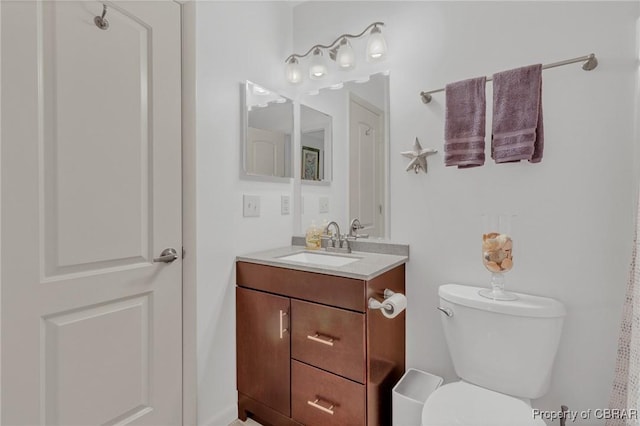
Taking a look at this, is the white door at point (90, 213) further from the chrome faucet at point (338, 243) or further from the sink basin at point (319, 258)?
the chrome faucet at point (338, 243)

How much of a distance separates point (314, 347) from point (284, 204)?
935mm

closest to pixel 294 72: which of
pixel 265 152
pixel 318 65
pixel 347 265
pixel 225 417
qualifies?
pixel 318 65

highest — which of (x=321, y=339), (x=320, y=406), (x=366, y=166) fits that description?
(x=366, y=166)

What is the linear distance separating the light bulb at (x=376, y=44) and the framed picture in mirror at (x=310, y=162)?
2.20 ft

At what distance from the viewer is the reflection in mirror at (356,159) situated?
5.92 feet

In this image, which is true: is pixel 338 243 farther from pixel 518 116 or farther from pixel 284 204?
pixel 518 116

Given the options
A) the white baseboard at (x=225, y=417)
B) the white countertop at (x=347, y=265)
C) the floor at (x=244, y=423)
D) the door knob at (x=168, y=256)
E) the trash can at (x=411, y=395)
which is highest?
the door knob at (x=168, y=256)

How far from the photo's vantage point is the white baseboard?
5.24 ft

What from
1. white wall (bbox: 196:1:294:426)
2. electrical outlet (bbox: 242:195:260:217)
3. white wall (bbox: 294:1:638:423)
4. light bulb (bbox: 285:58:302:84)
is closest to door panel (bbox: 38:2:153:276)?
white wall (bbox: 196:1:294:426)

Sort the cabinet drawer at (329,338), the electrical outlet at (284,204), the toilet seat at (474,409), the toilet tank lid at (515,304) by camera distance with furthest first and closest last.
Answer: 1. the electrical outlet at (284,204)
2. the cabinet drawer at (329,338)
3. the toilet tank lid at (515,304)
4. the toilet seat at (474,409)

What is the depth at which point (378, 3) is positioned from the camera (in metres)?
1.80

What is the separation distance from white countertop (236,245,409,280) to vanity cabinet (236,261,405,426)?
0.02m

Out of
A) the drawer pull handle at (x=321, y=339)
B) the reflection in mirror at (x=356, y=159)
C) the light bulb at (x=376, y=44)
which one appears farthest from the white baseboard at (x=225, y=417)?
the light bulb at (x=376, y=44)

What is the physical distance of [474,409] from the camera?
109 centimetres
